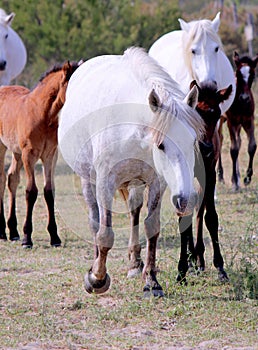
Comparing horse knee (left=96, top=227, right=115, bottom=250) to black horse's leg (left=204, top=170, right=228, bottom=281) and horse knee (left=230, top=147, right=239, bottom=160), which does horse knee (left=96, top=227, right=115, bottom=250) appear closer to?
black horse's leg (left=204, top=170, right=228, bottom=281)

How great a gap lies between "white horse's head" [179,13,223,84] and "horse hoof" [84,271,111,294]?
2391mm

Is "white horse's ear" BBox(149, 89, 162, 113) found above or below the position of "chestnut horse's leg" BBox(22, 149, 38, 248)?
above

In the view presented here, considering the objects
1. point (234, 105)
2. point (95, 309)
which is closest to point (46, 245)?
point (95, 309)

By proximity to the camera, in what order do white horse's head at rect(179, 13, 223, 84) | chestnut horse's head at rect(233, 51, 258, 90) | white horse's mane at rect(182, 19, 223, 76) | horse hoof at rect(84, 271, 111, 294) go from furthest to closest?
1. chestnut horse's head at rect(233, 51, 258, 90)
2. white horse's mane at rect(182, 19, 223, 76)
3. white horse's head at rect(179, 13, 223, 84)
4. horse hoof at rect(84, 271, 111, 294)

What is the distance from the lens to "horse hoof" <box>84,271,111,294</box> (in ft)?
16.4

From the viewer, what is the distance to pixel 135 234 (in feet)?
19.1

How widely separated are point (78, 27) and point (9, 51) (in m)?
6.39

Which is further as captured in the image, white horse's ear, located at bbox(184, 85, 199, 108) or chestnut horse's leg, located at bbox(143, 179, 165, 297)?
chestnut horse's leg, located at bbox(143, 179, 165, 297)

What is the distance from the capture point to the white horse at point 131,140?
4.46 meters

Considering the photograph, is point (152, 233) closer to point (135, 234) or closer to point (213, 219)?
point (213, 219)

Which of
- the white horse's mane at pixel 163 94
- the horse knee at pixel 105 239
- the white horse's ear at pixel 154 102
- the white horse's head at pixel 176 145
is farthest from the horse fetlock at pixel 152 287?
the white horse's ear at pixel 154 102

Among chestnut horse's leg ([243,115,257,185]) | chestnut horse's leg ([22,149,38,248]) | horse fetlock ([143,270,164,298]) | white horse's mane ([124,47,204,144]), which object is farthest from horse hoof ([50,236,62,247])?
chestnut horse's leg ([243,115,257,185])

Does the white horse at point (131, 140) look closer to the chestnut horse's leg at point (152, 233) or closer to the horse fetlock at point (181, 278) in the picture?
the chestnut horse's leg at point (152, 233)

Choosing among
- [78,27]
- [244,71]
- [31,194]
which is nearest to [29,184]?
[31,194]
